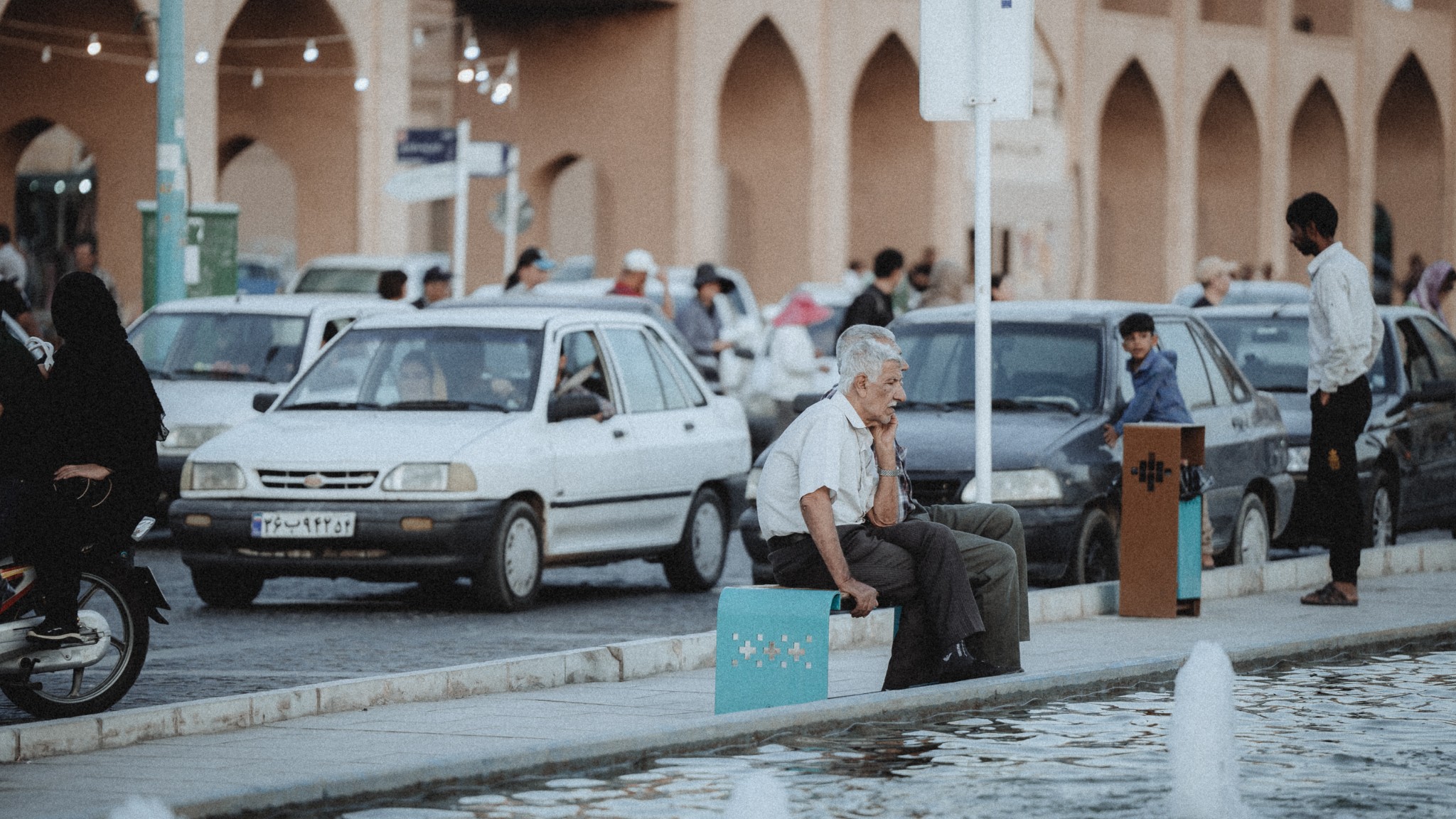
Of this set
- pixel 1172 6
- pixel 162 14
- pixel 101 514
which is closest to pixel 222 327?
pixel 162 14

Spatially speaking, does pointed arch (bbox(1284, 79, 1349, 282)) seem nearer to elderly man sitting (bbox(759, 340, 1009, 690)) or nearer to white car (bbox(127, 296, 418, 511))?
white car (bbox(127, 296, 418, 511))

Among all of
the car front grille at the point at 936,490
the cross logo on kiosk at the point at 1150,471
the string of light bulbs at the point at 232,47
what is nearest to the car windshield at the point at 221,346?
the car front grille at the point at 936,490

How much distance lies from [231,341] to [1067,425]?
262 inches

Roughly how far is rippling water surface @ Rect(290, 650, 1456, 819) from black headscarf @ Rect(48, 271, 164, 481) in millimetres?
2649

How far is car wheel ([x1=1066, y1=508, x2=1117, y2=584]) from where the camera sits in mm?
12719

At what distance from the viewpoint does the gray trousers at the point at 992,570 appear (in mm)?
9102

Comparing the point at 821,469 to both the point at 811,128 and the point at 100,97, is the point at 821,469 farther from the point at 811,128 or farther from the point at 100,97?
the point at 811,128

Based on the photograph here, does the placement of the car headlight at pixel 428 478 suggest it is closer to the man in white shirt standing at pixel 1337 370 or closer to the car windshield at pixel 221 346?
the man in white shirt standing at pixel 1337 370

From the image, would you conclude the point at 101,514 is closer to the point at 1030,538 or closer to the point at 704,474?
the point at 1030,538

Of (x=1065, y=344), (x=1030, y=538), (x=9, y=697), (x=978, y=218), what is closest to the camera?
(x=9, y=697)

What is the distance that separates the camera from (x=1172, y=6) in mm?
53625

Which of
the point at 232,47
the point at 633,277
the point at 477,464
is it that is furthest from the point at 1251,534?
the point at 232,47

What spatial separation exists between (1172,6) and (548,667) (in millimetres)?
46303

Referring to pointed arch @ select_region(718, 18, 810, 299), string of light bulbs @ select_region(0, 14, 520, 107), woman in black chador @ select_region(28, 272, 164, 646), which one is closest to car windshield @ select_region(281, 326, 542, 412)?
woman in black chador @ select_region(28, 272, 164, 646)
